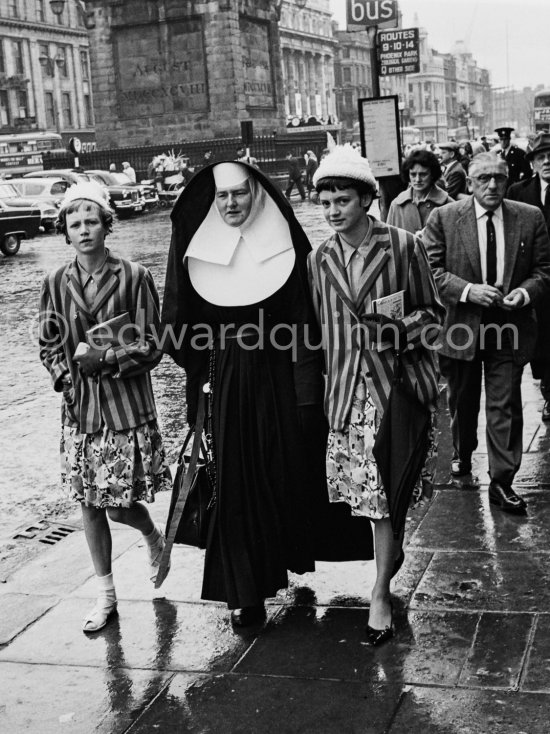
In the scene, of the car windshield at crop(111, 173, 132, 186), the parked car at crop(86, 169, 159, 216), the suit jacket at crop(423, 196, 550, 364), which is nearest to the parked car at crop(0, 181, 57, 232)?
the parked car at crop(86, 169, 159, 216)

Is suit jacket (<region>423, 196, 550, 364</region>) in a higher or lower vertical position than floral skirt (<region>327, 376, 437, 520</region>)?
higher

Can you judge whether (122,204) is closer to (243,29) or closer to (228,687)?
(243,29)

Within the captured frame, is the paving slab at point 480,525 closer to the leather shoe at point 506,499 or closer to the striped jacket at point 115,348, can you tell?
the leather shoe at point 506,499

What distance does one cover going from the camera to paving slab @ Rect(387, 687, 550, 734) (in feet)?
11.5

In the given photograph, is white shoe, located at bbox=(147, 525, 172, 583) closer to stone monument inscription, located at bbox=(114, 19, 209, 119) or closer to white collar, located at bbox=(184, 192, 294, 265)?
white collar, located at bbox=(184, 192, 294, 265)

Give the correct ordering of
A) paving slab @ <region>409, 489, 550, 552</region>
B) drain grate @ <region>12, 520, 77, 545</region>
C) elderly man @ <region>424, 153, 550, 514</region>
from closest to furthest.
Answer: paving slab @ <region>409, 489, 550, 552</region> → elderly man @ <region>424, 153, 550, 514</region> → drain grate @ <region>12, 520, 77, 545</region>

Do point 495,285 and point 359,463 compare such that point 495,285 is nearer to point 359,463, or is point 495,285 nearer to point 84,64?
point 359,463

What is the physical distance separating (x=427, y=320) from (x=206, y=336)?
926mm

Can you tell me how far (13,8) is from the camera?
8869 centimetres

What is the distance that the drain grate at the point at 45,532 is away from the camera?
20.4 feet

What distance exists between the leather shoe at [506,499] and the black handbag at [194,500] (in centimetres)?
189

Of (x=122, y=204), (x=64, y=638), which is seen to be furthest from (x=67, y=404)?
(x=122, y=204)

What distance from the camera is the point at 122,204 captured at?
35.4 metres

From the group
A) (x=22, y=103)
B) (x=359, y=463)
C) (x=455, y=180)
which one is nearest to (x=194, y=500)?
(x=359, y=463)
